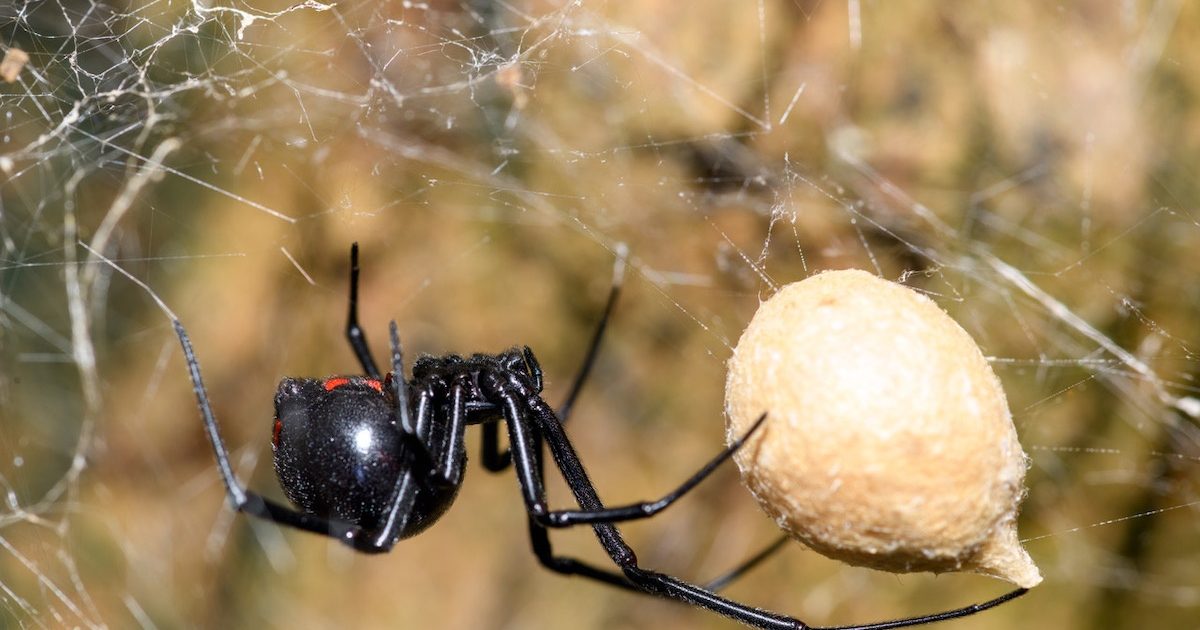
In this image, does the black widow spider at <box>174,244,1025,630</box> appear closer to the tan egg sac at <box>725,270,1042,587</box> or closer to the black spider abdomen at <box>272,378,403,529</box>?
the black spider abdomen at <box>272,378,403,529</box>

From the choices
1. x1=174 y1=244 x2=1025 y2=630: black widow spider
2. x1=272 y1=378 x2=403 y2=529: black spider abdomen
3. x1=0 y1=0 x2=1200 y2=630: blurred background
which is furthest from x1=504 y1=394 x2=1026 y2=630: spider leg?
x1=0 y1=0 x2=1200 y2=630: blurred background

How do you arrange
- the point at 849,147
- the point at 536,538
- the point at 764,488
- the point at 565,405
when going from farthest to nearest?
the point at 849,147 < the point at 565,405 < the point at 536,538 < the point at 764,488

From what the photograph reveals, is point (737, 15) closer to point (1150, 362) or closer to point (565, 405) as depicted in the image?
point (565, 405)

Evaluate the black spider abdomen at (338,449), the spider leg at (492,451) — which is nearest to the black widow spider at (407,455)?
the black spider abdomen at (338,449)

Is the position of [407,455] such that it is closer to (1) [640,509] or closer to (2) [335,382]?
(2) [335,382]

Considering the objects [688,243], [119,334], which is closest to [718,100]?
[688,243]

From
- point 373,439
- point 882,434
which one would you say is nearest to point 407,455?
point 373,439

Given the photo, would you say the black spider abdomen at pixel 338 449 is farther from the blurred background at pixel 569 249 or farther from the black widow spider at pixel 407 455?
the blurred background at pixel 569 249
